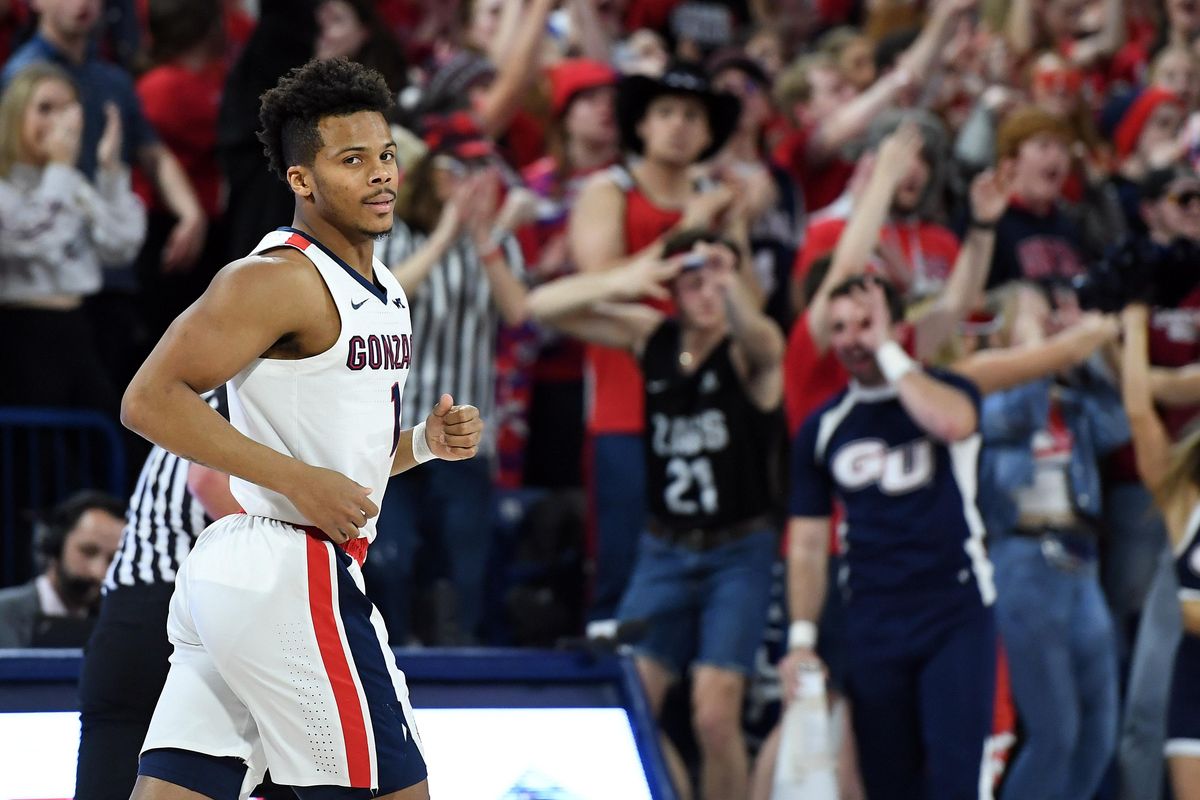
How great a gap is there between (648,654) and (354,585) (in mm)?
2802

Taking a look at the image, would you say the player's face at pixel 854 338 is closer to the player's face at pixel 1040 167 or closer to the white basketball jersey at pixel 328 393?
the player's face at pixel 1040 167

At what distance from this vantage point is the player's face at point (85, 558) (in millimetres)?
5629

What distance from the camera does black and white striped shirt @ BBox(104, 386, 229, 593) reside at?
3936 mm

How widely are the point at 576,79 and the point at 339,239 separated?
4430 millimetres

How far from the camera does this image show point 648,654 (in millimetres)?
5941

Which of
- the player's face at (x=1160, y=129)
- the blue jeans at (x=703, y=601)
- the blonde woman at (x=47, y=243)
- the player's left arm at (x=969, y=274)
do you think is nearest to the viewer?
the blue jeans at (x=703, y=601)

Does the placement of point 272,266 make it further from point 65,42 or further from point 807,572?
point 65,42

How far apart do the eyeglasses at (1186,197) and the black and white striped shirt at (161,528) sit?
183 inches

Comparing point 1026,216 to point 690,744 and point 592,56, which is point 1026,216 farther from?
point 690,744

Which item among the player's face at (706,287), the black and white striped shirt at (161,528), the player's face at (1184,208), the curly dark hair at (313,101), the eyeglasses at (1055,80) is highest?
the eyeglasses at (1055,80)

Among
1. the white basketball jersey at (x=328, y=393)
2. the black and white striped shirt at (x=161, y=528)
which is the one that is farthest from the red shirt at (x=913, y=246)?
the white basketball jersey at (x=328, y=393)

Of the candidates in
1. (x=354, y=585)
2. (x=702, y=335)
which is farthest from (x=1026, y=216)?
(x=354, y=585)

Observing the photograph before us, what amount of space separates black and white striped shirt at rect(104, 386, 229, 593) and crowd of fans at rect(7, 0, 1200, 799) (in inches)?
67.2

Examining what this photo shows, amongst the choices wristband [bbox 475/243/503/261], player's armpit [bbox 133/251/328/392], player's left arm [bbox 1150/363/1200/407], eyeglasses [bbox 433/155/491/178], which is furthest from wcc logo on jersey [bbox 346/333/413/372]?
player's left arm [bbox 1150/363/1200/407]
